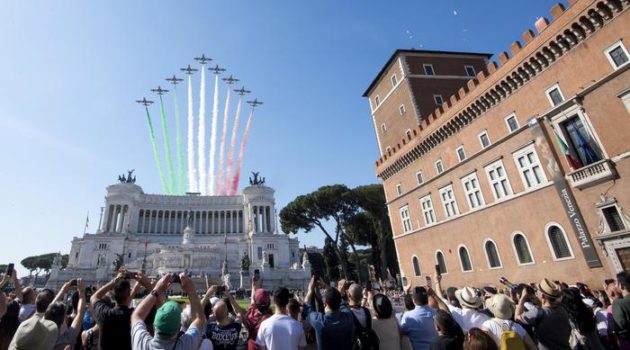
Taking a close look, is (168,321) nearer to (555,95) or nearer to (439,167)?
(555,95)

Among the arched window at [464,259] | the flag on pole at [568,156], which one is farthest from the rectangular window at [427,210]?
the flag on pole at [568,156]

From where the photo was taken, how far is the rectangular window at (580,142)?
17328 millimetres

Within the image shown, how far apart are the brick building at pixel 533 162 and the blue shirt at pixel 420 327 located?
1643 centimetres

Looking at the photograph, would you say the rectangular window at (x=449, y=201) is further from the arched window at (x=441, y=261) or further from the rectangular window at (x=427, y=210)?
the arched window at (x=441, y=261)

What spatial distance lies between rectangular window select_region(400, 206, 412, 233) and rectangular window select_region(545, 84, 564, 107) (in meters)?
15.6

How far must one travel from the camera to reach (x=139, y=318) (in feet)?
11.3

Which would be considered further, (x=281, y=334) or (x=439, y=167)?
(x=439, y=167)

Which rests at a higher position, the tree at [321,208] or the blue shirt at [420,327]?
the tree at [321,208]

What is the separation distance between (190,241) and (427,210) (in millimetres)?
51497

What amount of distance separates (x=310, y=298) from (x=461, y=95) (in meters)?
24.0

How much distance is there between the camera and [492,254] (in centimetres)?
2286

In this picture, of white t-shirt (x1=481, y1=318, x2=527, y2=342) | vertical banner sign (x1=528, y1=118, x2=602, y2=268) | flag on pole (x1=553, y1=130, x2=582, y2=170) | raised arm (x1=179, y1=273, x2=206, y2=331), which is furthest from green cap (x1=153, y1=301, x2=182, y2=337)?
flag on pole (x1=553, y1=130, x2=582, y2=170)

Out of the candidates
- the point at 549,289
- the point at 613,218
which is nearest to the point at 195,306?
the point at 549,289

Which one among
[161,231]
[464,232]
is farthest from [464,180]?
[161,231]
